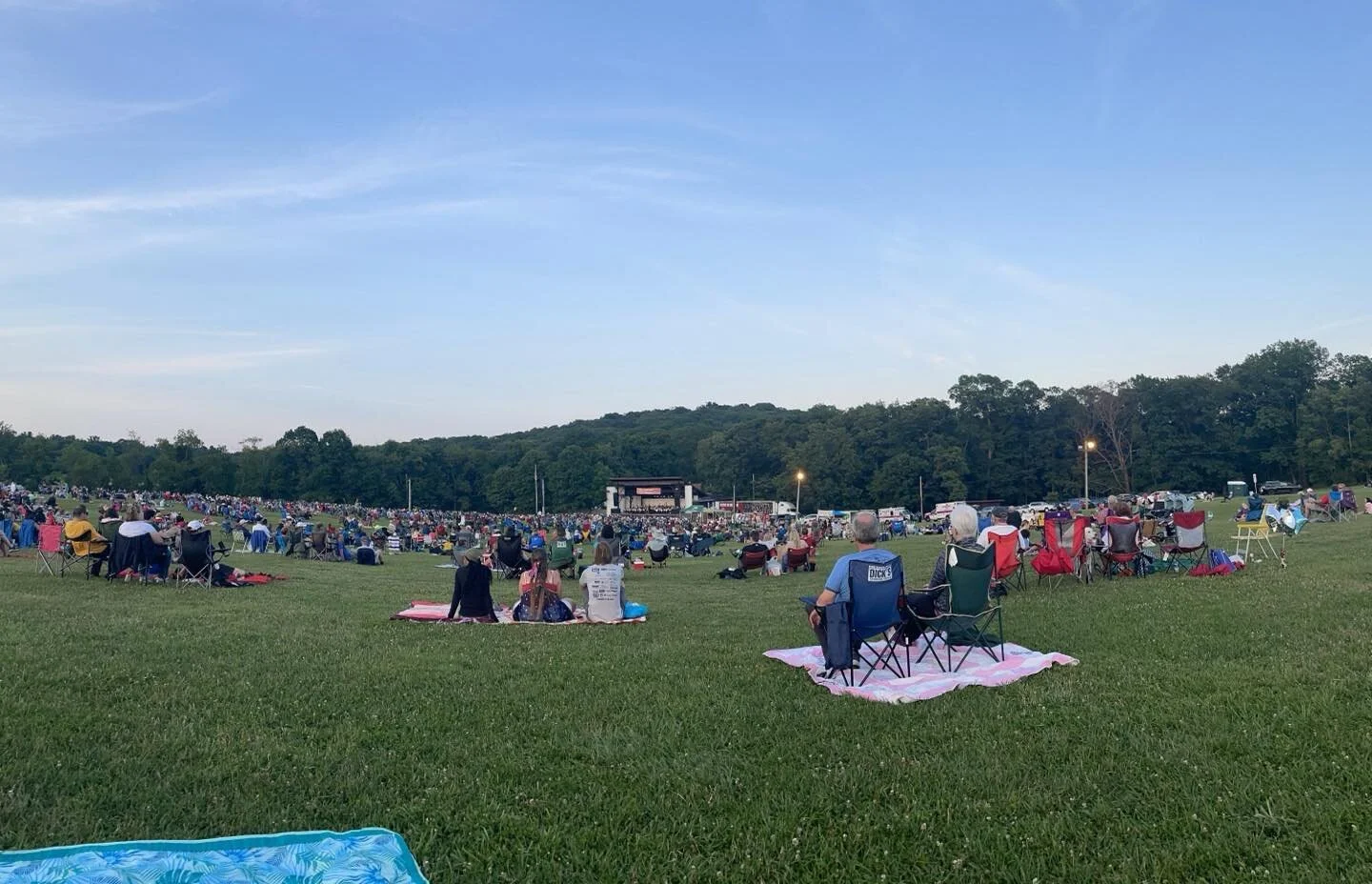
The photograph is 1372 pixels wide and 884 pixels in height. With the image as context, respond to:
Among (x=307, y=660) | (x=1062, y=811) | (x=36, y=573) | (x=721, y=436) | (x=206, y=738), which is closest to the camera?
(x=1062, y=811)

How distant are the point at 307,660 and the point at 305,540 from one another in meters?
18.8

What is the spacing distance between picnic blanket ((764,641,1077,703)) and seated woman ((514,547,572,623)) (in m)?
3.72

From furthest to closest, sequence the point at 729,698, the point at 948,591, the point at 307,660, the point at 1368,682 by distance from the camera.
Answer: the point at 948,591, the point at 307,660, the point at 729,698, the point at 1368,682

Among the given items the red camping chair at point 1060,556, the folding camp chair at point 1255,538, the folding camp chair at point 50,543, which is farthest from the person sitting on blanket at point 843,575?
the folding camp chair at point 50,543

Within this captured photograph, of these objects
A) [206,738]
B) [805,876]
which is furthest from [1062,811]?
[206,738]

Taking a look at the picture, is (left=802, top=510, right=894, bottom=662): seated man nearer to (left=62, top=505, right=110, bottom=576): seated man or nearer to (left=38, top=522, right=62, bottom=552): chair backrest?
(left=62, top=505, right=110, bottom=576): seated man

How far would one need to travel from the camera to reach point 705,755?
4688mm

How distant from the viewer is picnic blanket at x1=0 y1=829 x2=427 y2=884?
3186mm

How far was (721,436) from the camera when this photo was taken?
350 feet

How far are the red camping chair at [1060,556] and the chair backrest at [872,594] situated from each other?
5.73 m

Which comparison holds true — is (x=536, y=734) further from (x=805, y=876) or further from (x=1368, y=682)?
(x=1368, y=682)

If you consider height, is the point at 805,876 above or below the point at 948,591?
below

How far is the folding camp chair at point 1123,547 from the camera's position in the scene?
12.1 meters

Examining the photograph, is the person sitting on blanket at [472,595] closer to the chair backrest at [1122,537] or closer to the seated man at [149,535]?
the seated man at [149,535]
